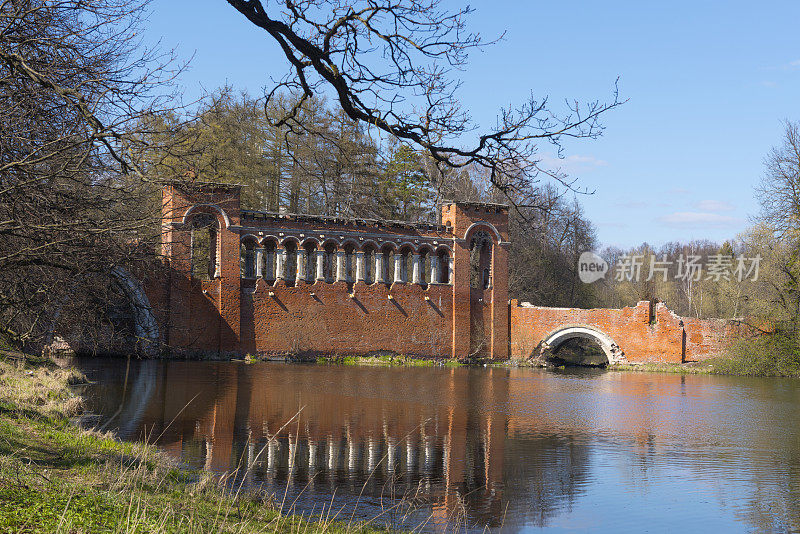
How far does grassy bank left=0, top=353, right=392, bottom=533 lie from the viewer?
450 centimetres

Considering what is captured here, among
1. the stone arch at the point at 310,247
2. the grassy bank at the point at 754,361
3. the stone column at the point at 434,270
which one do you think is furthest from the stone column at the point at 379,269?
the grassy bank at the point at 754,361

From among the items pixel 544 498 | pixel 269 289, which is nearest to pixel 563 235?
pixel 269 289

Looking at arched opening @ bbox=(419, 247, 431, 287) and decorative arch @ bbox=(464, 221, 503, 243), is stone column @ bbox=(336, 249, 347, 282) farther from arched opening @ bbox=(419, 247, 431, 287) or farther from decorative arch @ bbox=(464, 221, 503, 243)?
decorative arch @ bbox=(464, 221, 503, 243)

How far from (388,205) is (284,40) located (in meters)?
34.6

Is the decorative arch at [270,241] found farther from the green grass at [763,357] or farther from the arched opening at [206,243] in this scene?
the green grass at [763,357]

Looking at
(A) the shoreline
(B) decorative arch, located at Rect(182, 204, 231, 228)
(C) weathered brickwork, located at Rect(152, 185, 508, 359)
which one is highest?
(B) decorative arch, located at Rect(182, 204, 231, 228)

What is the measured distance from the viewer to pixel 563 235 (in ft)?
152

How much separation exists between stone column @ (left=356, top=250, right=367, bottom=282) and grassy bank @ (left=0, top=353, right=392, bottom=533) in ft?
67.0

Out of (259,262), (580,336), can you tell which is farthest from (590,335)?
(259,262)

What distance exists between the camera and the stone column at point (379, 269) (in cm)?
3175

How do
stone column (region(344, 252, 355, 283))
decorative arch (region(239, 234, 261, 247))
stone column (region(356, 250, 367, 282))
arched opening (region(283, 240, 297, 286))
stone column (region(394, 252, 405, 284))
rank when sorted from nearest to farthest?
decorative arch (region(239, 234, 261, 247)) → arched opening (region(283, 240, 297, 286)) → stone column (region(344, 252, 355, 283)) → stone column (region(356, 250, 367, 282)) → stone column (region(394, 252, 405, 284))

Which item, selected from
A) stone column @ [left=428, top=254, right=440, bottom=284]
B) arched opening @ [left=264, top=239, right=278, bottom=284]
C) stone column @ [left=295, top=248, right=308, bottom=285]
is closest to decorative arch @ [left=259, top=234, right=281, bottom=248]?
arched opening @ [left=264, top=239, right=278, bottom=284]

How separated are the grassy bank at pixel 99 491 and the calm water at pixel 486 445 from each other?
0.62 metres

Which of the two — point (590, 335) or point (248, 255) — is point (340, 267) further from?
point (590, 335)
